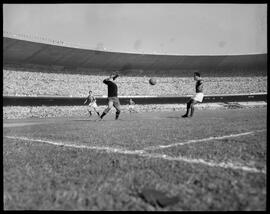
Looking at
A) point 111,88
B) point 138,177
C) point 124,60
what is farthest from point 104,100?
point 138,177

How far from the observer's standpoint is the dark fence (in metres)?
29.3

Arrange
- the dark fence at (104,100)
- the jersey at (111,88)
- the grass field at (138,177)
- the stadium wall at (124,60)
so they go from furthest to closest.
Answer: the stadium wall at (124,60) → the dark fence at (104,100) → the jersey at (111,88) → the grass field at (138,177)

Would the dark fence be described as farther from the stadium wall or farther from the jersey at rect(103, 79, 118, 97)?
the jersey at rect(103, 79, 118, 97)

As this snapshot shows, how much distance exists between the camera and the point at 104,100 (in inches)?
1410

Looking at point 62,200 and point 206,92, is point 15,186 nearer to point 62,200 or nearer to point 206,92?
point 62,200

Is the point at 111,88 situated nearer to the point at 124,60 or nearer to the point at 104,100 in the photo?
the point at 104,100

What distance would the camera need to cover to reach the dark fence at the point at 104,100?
29.3 metres

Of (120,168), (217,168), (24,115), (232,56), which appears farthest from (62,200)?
(232,56)

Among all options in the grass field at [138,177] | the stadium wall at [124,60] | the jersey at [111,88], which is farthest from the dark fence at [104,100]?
the grass field at [138,177]

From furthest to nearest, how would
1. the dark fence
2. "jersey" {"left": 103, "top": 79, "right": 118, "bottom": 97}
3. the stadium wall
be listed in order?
1. the stadium wall
2. the dark fence
3. "jersey" {"left": 103, "top": 79, "right": 118, "bottom": 97}

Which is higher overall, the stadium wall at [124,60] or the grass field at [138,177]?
the stadium wall at [124,60]

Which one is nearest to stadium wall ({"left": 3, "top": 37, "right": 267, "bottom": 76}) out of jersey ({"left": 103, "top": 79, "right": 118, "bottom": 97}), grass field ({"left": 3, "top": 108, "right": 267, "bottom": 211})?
jersey ({"left": 103, "top": 79, "right": 118, "bottom": 97})

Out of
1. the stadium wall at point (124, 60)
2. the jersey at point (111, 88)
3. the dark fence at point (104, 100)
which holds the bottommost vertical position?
the dark fence at point (104, 100)

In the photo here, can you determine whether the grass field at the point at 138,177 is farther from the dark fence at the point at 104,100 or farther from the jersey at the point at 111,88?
the dark fence at the point at 104,100
